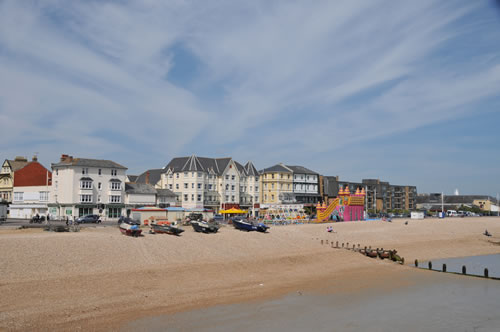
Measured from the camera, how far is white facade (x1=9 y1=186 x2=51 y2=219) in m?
73.1

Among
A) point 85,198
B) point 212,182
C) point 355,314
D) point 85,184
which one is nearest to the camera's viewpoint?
point 355,314

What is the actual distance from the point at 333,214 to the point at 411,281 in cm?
4132

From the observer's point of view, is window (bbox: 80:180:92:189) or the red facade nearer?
window (bbox: 80:180:92:189)

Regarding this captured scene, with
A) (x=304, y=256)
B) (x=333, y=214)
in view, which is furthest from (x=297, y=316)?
(x=333, y=214)

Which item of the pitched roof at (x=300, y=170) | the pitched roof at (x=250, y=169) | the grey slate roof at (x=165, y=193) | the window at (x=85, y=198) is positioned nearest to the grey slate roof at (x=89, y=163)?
the window at (x=85, y=198)

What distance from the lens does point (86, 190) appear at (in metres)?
71.5

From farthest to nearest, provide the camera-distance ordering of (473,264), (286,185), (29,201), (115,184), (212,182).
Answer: (286,185) < (212,182) < (29,201) < (115,184) < (473,264)

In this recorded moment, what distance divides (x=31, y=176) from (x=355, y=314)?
75921 millimetres

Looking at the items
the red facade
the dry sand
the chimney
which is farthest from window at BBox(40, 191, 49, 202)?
the dry sand

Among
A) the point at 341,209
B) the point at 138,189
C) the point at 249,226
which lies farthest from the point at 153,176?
the point at 249,226

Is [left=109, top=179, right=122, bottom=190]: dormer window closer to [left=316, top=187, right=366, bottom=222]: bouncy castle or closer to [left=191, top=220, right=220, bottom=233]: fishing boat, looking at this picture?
[left=316, top=187, right=366, bottom=222]: bouncy castle

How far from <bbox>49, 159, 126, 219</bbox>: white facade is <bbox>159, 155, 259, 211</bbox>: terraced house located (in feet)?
53.4

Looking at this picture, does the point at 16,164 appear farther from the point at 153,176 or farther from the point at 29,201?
the point at 153,176

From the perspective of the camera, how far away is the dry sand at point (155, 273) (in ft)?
65.0
